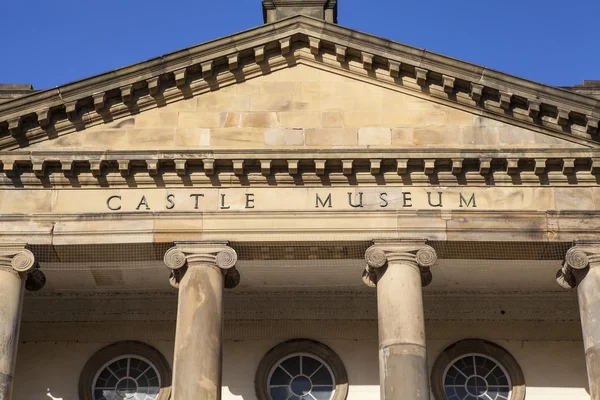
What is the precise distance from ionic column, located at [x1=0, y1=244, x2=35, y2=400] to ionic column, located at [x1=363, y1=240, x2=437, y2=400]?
7.11 meters

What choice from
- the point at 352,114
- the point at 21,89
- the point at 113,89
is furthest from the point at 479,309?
the point at 21,89

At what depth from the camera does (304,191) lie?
2355 centimetres

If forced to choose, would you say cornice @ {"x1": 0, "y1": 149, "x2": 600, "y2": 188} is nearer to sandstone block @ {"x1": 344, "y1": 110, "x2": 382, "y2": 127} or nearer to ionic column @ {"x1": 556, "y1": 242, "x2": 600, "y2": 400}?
sandstone block @ {"x1": 344, "y1": 110, "x2": 382, "y2": 127}

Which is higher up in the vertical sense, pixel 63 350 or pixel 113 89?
pixel 113 89

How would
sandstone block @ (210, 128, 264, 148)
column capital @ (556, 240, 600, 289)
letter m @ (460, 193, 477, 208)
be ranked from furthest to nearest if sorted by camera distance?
1. sandstone block @ (210, 128, 264, 148)
2. letter m @ (460, 193, 477, 208)
3. column capital @ (556, 240, 600, 289)

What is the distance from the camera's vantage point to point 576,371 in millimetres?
26359

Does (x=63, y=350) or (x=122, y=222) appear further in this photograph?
(x=63, y=350)

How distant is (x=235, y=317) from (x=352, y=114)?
589 centimetres

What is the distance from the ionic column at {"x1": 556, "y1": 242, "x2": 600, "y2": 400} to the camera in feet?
71.2

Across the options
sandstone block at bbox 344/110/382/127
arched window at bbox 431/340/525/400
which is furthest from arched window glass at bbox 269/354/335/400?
sandstone block at bbox 344/110/382/127

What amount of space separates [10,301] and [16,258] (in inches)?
37.0

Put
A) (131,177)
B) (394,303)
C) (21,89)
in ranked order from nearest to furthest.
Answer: (394,303), (131,177), (21,89)

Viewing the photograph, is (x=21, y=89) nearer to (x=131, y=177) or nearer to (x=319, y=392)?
(x=131, y=177)

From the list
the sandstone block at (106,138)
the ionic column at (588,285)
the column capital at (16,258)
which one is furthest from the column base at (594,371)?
the column capital at (16,258)
